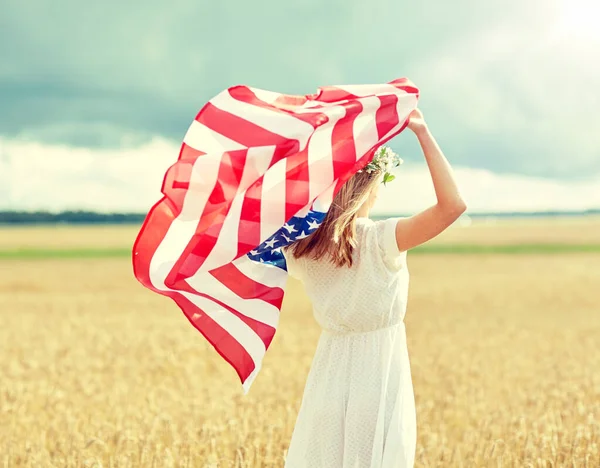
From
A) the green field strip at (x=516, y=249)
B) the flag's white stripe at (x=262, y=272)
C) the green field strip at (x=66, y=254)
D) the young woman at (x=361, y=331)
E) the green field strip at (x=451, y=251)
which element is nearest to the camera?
the young woman at (x=361, y=331)

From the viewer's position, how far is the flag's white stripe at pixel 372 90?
13.4 feet

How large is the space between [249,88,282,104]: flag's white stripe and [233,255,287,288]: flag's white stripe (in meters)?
0.80

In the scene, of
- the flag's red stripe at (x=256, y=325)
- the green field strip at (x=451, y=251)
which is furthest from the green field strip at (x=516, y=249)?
the flag's red stripe at (x=256, y=325)

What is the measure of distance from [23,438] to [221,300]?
336 centimetres

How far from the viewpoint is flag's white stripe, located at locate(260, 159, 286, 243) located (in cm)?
394

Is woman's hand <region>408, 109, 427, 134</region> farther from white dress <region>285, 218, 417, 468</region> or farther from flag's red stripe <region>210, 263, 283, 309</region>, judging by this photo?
flag's red stripe <region>210, 263, 283, 309</region>

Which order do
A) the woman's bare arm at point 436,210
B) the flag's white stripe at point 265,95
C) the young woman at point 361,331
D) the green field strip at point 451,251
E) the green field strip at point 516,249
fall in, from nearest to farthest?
the woman's bare arm at point 436,210 < the young woman at point 361,331 < the flag's white stripe at point 265,95 < the green field strip at point 516,249 < the green field strip at point 451,251

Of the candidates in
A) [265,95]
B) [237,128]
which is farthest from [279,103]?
[237,128]

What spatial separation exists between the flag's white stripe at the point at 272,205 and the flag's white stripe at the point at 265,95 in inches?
15.8

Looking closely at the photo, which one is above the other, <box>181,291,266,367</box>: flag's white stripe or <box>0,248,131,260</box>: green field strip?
<box>0,248,131,260</box>: green field strip

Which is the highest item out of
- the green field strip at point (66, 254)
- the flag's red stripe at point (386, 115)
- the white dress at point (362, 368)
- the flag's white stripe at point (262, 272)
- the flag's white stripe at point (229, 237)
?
the green field strip at point (66, 254)

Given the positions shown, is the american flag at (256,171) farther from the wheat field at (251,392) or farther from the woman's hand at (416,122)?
the wheat field at (251,392)

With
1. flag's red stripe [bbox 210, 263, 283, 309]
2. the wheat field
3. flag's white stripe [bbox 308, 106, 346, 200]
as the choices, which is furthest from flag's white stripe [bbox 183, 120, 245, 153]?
the wheat field

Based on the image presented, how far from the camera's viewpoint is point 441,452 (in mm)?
6156
